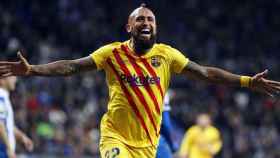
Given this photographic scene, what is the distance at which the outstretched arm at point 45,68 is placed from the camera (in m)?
7.89

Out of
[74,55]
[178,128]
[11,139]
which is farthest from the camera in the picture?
[74,55]

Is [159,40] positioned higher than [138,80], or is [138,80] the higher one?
[159,40]

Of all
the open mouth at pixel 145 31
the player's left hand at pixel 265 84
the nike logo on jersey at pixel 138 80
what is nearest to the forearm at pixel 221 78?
the player's left hand at pixel 265 84

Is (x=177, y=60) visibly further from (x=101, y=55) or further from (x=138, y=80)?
(x=101, y=55)

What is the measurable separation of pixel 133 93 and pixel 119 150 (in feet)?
2.04

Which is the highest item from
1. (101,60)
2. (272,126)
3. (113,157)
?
(101,60)

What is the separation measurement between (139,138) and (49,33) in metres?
14.5

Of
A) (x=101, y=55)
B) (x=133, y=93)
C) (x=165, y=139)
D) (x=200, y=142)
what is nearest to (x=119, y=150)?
(x=133, y=93)

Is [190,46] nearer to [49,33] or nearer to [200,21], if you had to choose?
[200,21]

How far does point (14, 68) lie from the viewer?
7.92 m

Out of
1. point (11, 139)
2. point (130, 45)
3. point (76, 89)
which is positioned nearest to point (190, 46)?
point (76, 89)

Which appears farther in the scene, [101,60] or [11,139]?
[11,139]

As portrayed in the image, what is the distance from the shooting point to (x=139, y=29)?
835cm

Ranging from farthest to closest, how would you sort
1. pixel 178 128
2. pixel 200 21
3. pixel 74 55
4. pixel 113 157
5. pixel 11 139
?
pixel 200 21, pixel 74 55, pixel 178 128, pixel 11 139, pixel 113 157
